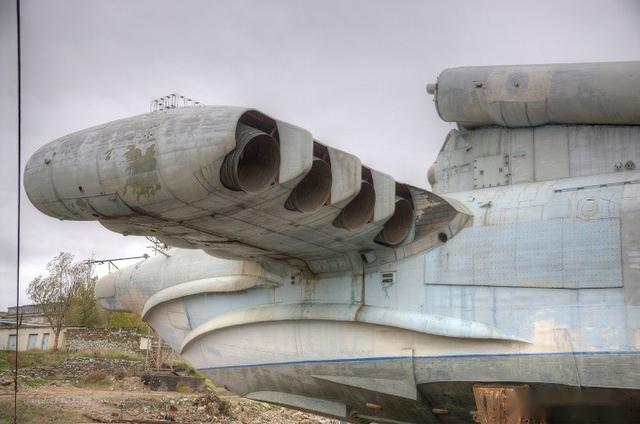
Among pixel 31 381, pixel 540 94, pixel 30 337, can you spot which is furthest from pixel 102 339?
pixel 540 94

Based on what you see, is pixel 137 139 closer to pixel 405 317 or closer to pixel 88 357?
pixel 405 317

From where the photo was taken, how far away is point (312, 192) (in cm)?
973

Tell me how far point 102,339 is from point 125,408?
17554 mm

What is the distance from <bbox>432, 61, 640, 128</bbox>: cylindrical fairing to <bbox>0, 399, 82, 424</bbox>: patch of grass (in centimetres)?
1312

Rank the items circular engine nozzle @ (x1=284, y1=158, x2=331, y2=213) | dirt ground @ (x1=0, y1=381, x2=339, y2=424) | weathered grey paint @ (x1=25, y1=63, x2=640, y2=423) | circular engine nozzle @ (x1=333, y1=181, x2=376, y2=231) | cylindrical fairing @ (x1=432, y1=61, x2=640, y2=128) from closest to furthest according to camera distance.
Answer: weathered grey paint @ (x1=25, y1=63, x2=640, y2=423) < circular engine nozzle @ (x1=284, y1=158, x2=331, y2=213) < circular engine nozzle @ (x1=333, y1=181, x2=376, y2=231) < cylindrical fairing @ (x1=432, y1=61, x2=640, y2=128) < dirt ground @ (x1=0, y1=381, x2=339, y2=424)

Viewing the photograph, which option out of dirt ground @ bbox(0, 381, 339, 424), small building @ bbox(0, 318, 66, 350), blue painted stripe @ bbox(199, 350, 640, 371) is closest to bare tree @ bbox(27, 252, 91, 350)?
small building @ bbox(0, 318, 66, 350)

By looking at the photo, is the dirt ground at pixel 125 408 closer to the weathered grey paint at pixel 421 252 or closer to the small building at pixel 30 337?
the weathered grey paint at pixel 421 252

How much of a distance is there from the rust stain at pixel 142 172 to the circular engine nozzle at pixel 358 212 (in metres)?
3.06

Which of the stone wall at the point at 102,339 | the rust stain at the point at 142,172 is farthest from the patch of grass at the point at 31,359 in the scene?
the rust stain at the point at 142,172

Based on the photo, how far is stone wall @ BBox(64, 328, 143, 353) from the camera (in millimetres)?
38156

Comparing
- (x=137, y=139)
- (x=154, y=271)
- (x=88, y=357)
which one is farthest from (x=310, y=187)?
(x=88, y=357)

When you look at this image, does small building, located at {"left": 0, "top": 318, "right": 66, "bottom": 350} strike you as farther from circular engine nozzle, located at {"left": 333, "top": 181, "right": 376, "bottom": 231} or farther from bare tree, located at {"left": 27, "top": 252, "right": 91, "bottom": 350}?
circular engine nozzle, located at {"left": 333, "top": 181, "right": 376, "bottom": 231}

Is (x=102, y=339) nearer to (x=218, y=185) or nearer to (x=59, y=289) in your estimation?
(x=59, y=289)

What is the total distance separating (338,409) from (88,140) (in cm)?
660
